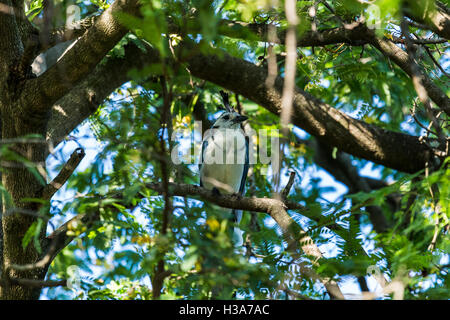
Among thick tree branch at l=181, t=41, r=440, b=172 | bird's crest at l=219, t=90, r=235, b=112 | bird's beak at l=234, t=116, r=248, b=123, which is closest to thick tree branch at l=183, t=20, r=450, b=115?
thick tree branch at l=181, t=41, r=440, b=172

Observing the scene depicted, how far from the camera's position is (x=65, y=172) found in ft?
12.6

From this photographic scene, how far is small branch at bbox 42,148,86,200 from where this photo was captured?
378 centimetres

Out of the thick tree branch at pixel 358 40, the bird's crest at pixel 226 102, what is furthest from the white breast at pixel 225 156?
the thick tree branch at pixel 358 40

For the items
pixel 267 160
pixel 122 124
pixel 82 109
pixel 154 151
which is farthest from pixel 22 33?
pixel 267 160

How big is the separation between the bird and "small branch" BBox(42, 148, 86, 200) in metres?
2.30

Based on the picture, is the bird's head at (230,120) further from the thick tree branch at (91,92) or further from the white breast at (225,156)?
the thick tree branch at (91,92)

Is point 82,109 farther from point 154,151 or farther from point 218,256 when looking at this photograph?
point 218,256

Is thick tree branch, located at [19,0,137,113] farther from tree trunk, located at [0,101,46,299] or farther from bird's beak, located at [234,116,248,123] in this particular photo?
bird's beak, located at [234,116,248,123]

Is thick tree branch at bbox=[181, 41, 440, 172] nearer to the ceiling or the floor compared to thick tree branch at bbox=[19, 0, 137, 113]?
nearer to the ceiling

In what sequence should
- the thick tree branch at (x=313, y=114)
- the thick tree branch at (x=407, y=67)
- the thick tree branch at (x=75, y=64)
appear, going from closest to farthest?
1. the thick tree branch at (x=75, y=64)
2. the thick tree branch at (x=407, y=67)
3. the thick tree branch at (x=313, y=114)

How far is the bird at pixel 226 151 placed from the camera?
6074 mm

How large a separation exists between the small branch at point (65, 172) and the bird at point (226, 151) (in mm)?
2300

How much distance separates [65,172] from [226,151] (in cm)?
264

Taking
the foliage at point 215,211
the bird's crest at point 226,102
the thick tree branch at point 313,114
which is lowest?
the foliage at point 215,211
